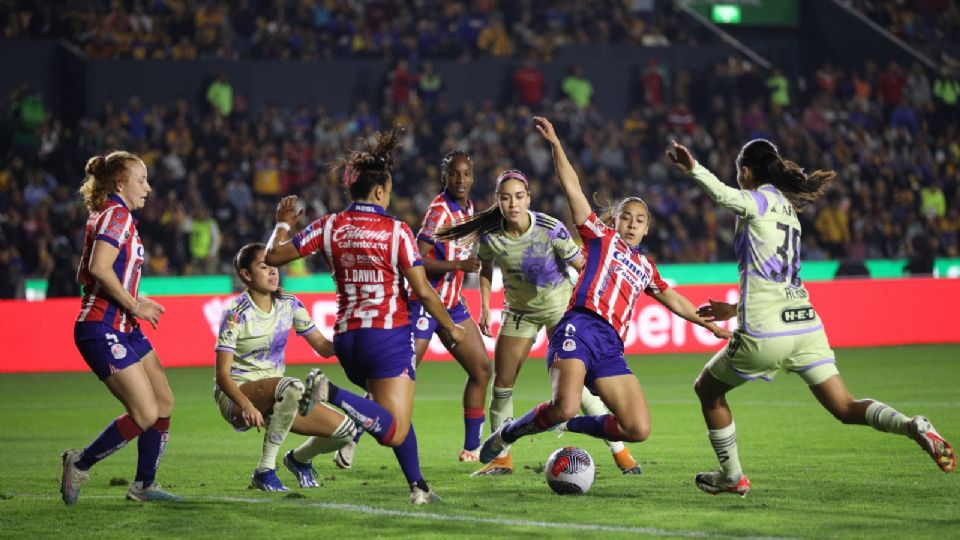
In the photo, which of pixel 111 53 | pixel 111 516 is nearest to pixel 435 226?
pixel 111 516

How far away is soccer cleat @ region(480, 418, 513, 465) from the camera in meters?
9.01

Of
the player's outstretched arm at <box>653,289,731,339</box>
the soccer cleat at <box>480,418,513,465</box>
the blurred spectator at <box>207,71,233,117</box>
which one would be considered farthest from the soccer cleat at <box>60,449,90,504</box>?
the blurred spectator at <box>207,71,233,117</box>

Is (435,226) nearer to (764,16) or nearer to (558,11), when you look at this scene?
(558,11)

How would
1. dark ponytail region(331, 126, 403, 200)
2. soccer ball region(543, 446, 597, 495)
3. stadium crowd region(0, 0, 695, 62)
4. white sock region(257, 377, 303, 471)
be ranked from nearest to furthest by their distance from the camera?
dark ponytail region(331, 126, 403, 200) → white sock region(257, 377, 303, 471) → soccer ball region(543, 446, 597, 495) → stadium crowd region(0, 0, 695, 62)

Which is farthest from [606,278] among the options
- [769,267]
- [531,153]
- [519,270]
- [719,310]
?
[531,153]

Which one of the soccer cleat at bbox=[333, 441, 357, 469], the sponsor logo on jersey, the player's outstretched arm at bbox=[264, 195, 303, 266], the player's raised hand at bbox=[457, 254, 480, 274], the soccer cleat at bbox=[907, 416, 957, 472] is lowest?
the soccer cleat at bbox=[333, 441, 357, 469]

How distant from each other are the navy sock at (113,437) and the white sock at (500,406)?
9.34 ft

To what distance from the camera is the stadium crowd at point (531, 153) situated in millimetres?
23828

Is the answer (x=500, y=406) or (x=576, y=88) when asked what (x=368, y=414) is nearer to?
(x=500, y=406)

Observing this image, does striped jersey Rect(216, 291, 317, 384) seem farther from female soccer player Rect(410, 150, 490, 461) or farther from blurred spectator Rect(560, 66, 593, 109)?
blurred spectator Rect(560, 66, 593, 109)

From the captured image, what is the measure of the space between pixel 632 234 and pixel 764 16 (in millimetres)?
25885

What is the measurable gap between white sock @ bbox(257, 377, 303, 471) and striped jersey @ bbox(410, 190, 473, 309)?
2.05 meters

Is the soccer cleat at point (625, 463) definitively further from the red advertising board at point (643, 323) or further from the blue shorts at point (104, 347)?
the red advertising board at point (643, 323)

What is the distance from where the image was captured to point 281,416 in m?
8.55
